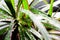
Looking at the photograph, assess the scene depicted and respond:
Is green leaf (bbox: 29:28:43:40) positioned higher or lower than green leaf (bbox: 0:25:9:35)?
lower

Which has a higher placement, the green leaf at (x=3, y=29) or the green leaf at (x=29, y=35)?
the green leaf at (x=3, y=29)

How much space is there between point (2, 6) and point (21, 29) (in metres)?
0.12

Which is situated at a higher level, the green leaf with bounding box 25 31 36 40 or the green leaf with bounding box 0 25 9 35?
the green leaf with bounding box 0 25 9 35

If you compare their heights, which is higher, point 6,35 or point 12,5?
point 12,5

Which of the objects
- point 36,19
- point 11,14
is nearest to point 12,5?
point 11,14

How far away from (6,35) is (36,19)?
0.40 ft

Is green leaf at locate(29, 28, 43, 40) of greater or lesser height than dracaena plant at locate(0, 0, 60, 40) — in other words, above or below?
below

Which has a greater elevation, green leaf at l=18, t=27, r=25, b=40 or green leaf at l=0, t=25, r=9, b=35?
green leaf at l=0, t=25, r=9, b=35

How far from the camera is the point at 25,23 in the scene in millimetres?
635

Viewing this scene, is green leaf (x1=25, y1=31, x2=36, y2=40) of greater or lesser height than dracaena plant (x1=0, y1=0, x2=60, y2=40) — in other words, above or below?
below

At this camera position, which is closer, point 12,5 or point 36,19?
point 36,19

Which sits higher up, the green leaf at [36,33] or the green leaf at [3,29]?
the green leaf at [3,29]

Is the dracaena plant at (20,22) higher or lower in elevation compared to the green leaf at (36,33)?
higher

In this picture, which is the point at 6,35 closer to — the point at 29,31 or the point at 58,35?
the point at 29,31
